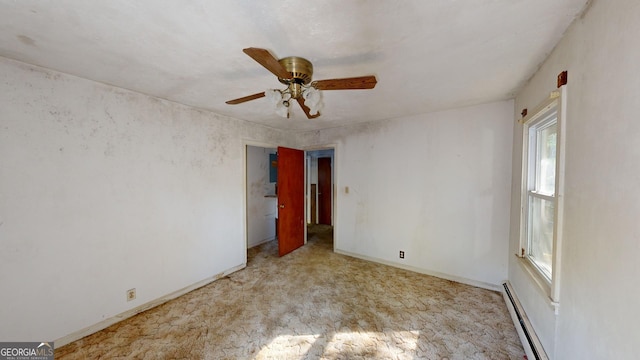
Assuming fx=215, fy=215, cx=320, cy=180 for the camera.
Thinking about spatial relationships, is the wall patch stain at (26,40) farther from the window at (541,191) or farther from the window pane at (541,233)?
the window pane at (541,233)

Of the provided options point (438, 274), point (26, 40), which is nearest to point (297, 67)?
point (26, 40)

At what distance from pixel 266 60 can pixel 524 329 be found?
2.79 metres

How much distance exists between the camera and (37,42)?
4.57 feet

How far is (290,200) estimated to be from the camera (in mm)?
4004

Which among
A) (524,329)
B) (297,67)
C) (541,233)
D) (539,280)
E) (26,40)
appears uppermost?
(26,40)

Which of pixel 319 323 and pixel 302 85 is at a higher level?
pixel 302 85

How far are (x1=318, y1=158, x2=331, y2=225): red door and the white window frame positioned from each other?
424 cm

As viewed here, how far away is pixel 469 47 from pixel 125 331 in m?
3.67

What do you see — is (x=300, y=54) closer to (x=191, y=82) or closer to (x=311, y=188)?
(x=191, y=82)

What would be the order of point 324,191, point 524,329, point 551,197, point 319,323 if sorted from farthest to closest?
point 324,191, point 319,323, point 524,329, point 551,197

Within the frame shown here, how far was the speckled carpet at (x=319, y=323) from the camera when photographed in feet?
5.79

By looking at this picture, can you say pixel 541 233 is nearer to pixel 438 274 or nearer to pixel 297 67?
pixel 438 274

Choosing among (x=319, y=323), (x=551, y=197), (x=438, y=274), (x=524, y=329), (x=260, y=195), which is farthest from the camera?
(x=260, y=195)

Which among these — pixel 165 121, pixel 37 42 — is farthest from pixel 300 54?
pixel 165 121
